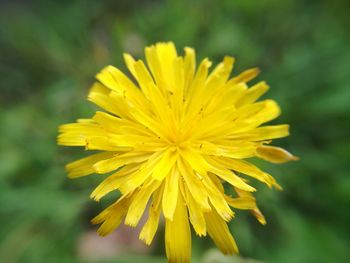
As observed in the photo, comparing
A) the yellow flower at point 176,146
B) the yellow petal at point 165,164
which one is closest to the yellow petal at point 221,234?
the yellow flower at point 176,146

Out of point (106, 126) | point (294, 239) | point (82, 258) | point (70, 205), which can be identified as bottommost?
point (294, 239)

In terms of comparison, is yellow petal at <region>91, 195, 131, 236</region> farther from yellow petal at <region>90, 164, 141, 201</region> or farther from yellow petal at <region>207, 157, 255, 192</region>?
yellow petal at <region>207, 157, 255, 192</region>

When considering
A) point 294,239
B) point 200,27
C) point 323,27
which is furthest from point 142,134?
point 323,27

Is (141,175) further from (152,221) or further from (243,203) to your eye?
(243,203)

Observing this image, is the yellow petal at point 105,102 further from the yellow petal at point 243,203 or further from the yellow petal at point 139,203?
the yellow petal at point 243,203

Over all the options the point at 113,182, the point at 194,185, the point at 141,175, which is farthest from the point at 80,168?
the point at 194,185

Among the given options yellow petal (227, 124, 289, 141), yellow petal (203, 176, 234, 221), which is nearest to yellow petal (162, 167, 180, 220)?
yellow petal (203, 176, 234, 221)

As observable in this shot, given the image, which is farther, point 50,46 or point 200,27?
point 50,46

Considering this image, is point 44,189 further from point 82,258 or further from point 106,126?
point 106,126
